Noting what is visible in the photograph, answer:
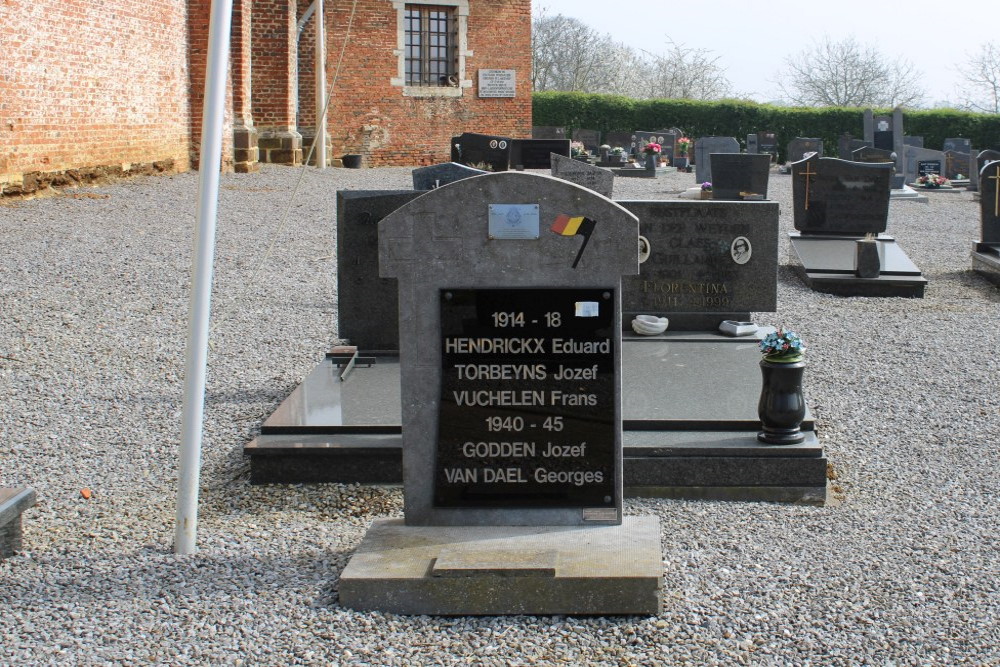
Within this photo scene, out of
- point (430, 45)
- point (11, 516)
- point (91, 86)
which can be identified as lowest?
point (11, 516)

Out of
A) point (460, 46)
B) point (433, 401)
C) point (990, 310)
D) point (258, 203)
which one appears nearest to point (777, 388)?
point (433, 401)

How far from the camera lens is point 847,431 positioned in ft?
19.7

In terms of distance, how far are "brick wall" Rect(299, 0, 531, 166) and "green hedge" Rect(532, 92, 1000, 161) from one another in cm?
758

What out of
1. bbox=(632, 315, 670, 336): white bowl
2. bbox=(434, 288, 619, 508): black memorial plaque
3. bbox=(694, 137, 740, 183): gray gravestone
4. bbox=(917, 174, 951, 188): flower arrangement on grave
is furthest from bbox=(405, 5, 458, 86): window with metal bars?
bbox=(434, 288, 619, 508): black memorial plaque

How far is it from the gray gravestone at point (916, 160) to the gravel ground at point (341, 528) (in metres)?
18.6

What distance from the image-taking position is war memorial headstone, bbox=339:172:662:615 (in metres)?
3.89

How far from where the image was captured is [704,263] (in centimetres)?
766

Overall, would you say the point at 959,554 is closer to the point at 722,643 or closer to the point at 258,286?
the point at 722,643

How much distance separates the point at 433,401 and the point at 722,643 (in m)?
1.31

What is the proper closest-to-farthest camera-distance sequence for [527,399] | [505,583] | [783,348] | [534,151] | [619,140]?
[505,583]
[527,399]
[783,348]
[534,151]
[619,140]

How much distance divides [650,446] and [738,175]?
1043 centimetres

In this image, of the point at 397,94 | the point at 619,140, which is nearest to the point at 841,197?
the point at 397,94

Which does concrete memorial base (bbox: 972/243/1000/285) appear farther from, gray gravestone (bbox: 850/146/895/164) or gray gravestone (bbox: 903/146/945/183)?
gray gravestone (bbox: 903/146/945/183)

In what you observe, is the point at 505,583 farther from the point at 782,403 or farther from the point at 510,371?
the point at 782,403
